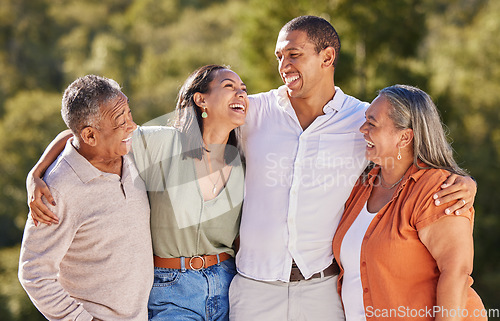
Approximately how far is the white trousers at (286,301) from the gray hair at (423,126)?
31.4 inches

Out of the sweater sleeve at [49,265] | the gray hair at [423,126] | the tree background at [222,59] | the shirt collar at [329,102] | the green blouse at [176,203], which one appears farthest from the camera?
the tree background at [222,59]

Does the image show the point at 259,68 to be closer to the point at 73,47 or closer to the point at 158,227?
the point at 158,227

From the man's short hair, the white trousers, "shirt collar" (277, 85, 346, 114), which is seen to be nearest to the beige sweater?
the white trousers

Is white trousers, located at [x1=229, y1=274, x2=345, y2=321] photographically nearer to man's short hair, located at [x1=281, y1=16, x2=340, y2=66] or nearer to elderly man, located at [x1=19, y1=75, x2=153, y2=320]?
elderly man, located at [x1=19, y1=75, x2=153, y2=320]

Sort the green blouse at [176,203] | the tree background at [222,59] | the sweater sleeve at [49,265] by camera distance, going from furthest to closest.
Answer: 1. the tree background at [222,59]
2. the green blouse at [176,203]
3. the sweater sleeve at [49,265]

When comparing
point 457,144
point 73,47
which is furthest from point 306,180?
point 73,47

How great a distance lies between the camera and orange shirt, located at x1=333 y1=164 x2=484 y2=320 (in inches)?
105

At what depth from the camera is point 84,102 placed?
8.52 ft

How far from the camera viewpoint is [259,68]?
42.8 feet

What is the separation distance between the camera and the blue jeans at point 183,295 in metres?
→ 2.83

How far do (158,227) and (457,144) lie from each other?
12.6 m

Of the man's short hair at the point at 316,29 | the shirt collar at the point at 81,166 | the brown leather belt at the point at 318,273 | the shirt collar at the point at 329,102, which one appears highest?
the man's short hair at the point at 316,29

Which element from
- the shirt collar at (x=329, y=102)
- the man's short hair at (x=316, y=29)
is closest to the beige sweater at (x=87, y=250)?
the shirt collar at (x=329, y=102)

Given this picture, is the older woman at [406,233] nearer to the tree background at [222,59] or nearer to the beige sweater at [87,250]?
the beige sweater at [87,250]
